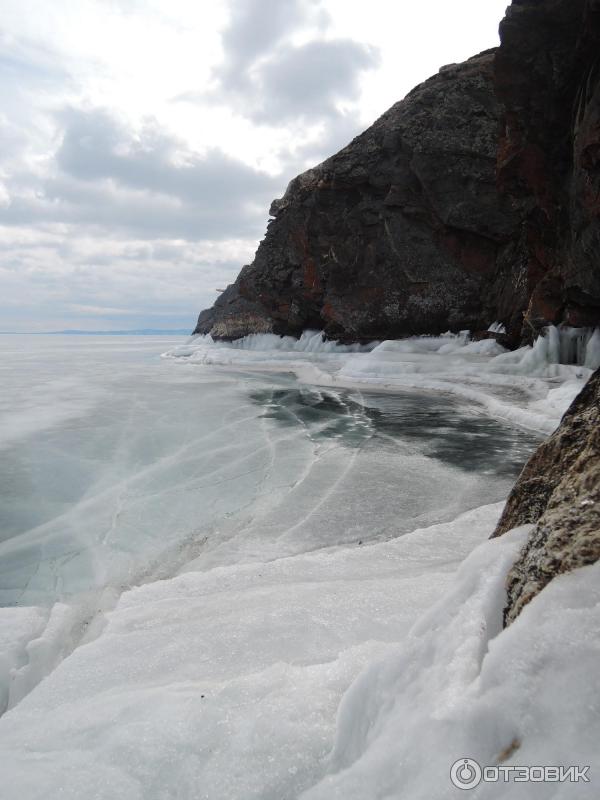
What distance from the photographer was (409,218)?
20.6m

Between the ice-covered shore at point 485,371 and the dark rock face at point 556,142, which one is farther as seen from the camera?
the ice-covered shore at point 485,371

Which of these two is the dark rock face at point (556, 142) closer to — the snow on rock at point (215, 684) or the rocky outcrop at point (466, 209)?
the rocky outcrop at point (466, 209)

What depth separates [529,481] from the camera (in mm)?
1999

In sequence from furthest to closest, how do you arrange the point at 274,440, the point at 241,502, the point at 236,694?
the point at 274,440
the point at 241,502
the point at 236,694

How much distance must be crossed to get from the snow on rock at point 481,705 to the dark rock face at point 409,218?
1862 cm

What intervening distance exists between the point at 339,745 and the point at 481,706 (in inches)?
16.7

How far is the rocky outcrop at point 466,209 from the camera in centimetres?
931

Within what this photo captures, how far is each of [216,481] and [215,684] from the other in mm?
3686

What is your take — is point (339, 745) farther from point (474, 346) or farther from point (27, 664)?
point (474, 346)

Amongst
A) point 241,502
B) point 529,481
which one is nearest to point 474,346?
point 241,502

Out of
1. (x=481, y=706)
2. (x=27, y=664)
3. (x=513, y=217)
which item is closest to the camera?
(x=481, y=706)

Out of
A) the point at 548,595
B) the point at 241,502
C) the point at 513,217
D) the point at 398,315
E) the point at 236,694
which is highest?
the point at 513,217

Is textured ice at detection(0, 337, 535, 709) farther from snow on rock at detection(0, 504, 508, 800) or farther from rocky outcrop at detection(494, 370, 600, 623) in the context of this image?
rocky outcrop at detection(494, 370, 600, 623)

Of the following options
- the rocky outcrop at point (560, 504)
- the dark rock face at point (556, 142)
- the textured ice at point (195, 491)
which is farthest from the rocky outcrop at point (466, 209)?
the rocky outcrop at point (560, 504)
